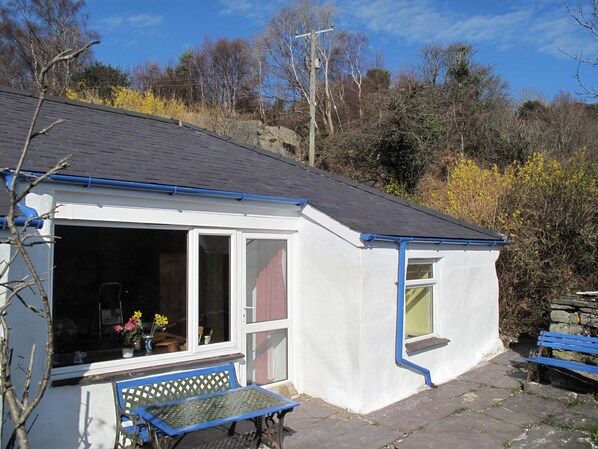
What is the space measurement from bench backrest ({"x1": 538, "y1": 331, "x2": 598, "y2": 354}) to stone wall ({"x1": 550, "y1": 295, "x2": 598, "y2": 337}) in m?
0.43

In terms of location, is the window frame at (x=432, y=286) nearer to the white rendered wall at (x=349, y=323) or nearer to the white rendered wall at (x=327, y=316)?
the white rendered wall at (x=349, y=323)

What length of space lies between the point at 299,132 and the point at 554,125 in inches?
590

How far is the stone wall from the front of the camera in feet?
27.7

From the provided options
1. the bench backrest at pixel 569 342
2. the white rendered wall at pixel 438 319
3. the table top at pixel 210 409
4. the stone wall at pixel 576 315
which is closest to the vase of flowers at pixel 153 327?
the table top at pixel 210 409

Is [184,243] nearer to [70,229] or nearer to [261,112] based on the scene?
[70,229]

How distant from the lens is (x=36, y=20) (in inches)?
1068

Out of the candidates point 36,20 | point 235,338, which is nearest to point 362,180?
point 235,338

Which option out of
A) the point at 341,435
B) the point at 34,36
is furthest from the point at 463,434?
the point at 34,36

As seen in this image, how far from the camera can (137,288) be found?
6.77 m

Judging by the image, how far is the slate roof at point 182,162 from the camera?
5.82 meters

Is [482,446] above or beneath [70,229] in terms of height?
beneath

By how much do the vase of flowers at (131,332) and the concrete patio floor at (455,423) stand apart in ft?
4.31

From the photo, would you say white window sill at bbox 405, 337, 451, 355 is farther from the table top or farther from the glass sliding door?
the table top

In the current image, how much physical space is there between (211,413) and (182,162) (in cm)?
371
